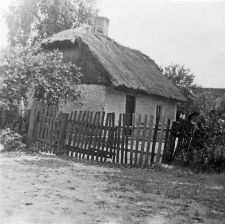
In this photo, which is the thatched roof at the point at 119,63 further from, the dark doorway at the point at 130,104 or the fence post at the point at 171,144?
the fence post at the point at 171,144

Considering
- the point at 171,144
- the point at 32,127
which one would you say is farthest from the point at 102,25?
the point at 171,144

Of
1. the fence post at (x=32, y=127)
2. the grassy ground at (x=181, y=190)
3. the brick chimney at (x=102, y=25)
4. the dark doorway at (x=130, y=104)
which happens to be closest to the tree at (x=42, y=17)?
the brick chimney at (x=102, y=25)

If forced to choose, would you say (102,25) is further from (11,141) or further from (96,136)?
(96,136)

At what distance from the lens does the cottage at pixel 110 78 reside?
16703 mm

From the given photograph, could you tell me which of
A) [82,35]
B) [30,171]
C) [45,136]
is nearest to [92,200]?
[30,171]

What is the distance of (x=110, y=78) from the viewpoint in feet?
52.7

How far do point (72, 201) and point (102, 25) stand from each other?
19.5 meters

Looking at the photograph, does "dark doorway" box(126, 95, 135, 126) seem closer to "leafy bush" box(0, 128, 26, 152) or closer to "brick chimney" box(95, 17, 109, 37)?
"brick chimney" box(95, 17, 109, 37)

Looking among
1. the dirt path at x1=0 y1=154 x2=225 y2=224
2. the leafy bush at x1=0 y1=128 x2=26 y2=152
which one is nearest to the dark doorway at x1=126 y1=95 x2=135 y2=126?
the leafy bush at x1=0 y1=128 x2=26 y2=152

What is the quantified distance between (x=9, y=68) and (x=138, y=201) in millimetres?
10374

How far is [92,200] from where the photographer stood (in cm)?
478

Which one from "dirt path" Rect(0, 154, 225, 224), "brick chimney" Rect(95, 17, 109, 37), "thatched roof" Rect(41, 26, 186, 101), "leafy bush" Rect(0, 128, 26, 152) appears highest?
"brick chimney" Rect(95, 17, 109, 37)

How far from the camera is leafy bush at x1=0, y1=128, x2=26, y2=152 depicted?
9.80 m

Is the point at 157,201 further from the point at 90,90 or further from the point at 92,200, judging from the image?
the point at 90,90
